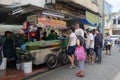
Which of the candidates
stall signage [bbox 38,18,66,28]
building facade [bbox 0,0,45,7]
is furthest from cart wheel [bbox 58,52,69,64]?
building facade [bbox 0,0,45,7]

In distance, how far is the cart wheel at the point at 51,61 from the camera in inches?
367

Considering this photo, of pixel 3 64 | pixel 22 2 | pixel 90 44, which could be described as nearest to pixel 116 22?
pixel 90 44

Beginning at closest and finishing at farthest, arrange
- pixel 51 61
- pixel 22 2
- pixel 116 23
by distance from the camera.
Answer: pixel 51 61 → pixel 22 2 → pixel 116 23

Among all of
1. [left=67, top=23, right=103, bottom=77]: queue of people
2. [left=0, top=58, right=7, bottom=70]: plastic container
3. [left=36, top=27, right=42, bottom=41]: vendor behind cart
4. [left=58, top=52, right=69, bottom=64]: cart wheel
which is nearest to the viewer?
[left=0, top=58, right=7, bottom=70]: plastic container

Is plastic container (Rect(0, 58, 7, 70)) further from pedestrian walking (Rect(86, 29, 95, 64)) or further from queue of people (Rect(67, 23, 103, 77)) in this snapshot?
pedestrian walking (Rect(86, 29, 95, 64))

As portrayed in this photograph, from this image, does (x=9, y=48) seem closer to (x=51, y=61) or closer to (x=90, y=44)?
(x=51, y=61)

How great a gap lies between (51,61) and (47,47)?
0.66 m

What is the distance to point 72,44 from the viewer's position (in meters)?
9.62

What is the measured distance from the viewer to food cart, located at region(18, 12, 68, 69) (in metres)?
8.73

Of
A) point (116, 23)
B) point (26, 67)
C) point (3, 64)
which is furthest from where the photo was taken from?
point (116, 23)

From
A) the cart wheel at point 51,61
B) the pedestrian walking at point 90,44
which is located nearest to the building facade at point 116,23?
the pedestrian walking at point 90,44

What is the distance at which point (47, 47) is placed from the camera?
9.55 metres

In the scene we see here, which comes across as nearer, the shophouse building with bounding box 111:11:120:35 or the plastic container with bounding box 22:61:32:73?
the plastic container with bounding box 22:61:32:73

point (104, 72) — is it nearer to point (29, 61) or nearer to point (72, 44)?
point (72, 44)
